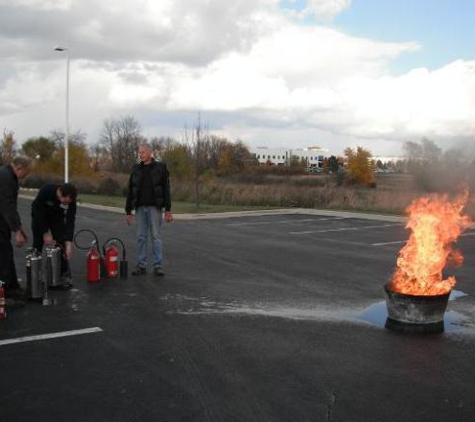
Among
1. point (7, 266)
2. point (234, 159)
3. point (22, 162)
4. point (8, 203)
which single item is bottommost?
point (7, 266)

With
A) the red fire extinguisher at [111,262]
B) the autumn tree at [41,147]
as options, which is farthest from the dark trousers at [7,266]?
the autumn tree at [41,147]

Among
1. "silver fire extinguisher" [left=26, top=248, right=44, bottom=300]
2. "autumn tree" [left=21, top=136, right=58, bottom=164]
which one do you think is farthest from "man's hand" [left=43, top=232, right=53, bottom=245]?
"autumn tree" [left=21, top=136, right=58, bottom=164]

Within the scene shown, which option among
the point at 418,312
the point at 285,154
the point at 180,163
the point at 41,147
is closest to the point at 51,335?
the point at 418,312

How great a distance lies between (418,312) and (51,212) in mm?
4874

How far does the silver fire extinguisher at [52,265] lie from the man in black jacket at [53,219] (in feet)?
0.28

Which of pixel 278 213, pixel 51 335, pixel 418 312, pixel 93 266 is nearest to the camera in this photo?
pixel 51 335

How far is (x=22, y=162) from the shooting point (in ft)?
21.6

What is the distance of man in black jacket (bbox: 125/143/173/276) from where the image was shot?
339 inches

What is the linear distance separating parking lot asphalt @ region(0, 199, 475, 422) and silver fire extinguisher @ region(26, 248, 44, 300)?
184 millimetres

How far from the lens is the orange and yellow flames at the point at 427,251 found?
6172 millimetres

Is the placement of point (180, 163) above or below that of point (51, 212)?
above

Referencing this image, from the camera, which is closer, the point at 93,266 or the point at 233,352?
the point at 233,352

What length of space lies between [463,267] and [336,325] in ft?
16.6

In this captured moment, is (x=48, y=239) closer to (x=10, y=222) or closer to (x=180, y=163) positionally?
(x=10, y=222)
